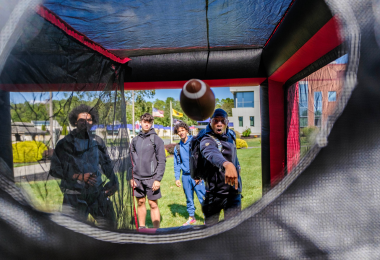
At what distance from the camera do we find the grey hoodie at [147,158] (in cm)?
288

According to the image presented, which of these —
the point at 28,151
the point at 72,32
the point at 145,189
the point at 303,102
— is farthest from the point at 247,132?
the point at 28,151

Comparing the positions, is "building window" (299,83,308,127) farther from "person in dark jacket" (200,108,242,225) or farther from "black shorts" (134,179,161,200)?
"black shorts" (134,179,161,200)

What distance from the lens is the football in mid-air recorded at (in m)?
1.58

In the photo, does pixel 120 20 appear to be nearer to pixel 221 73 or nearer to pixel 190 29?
pixel 190 29

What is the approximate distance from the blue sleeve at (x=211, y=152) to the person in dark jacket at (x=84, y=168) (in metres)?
0.82

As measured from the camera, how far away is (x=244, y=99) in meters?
18.9

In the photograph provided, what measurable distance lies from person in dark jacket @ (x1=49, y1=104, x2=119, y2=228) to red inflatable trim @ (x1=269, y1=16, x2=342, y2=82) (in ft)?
5.76

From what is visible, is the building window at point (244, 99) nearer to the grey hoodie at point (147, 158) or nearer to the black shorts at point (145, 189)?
the grey hoodie at point (147, 158)

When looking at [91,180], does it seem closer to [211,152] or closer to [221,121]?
[211,152]

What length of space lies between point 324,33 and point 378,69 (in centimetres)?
95

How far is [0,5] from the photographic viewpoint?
2.39ft

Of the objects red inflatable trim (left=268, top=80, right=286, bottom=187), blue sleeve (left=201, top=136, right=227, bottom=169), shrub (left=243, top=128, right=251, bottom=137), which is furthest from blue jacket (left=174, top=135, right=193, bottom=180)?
shrub (left=243, top=128, right=251, bottom=137)

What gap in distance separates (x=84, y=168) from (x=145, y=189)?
123 cm

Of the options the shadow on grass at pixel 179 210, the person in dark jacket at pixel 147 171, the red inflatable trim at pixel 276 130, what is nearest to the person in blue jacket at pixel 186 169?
the shadow on grass at pixel 179 210
